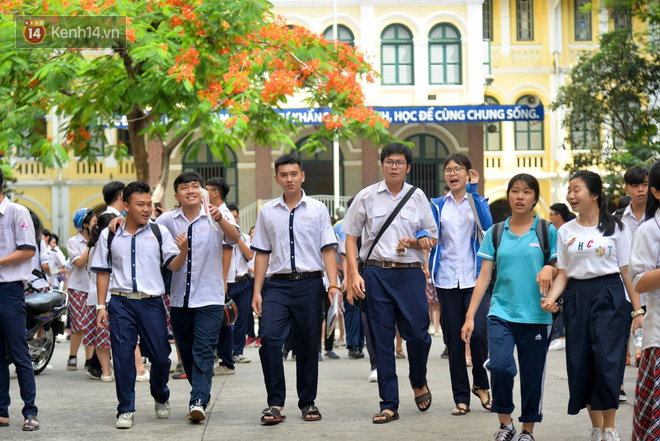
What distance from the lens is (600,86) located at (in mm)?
27141

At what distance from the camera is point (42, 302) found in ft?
41.2

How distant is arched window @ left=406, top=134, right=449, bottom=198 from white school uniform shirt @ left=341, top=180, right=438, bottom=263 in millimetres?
25601

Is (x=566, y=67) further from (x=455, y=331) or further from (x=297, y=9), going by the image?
(x=455, y=331)

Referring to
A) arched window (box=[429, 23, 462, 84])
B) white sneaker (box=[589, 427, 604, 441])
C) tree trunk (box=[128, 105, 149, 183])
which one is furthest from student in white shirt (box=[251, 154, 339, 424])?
arched window (box=[429, 23, 462, 84])

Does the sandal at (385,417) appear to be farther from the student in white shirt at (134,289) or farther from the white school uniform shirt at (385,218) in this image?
the student in white shirt at (134,289)

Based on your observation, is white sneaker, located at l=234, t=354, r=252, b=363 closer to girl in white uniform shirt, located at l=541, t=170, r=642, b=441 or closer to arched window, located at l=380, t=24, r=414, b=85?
girl in white uniform shirt, located at l=541, t=170, r=642, b=441

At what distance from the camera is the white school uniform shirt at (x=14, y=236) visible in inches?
330

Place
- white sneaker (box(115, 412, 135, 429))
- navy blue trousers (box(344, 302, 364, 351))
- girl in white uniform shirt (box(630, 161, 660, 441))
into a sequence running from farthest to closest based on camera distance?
navy blue trousers (box(344, 302, 364, 351))
white sneaker (box(115, 412, 135, 429))
girl in white uniform shirt (box(630, 161, 660, 441))

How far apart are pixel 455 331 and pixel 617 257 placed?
6.78ft

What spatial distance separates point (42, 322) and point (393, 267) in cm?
574

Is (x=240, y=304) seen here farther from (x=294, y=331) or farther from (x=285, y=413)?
(x=294, y=331)

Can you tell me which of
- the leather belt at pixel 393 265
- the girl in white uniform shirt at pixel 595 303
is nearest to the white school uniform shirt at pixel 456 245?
the leather belt at pixel 393 265

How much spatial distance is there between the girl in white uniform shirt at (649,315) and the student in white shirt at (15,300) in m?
4.76

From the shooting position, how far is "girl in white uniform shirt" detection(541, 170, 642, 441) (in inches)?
276
